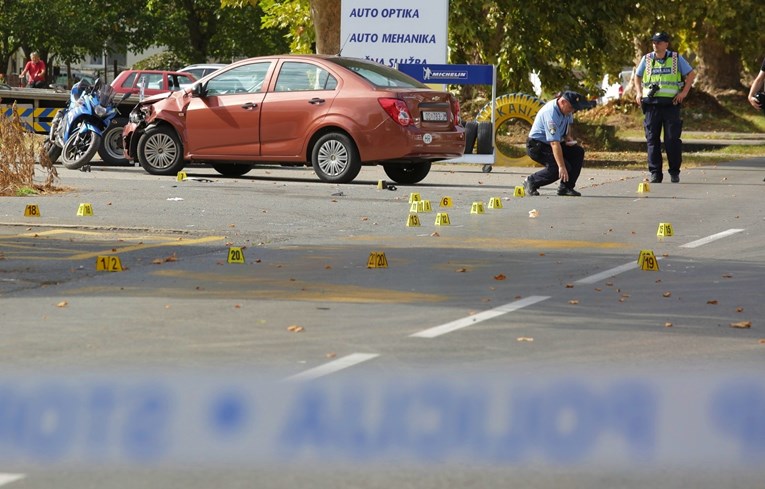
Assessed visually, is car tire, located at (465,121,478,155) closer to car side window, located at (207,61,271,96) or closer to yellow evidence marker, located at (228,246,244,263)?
car side window, located at (207,61,271,96)

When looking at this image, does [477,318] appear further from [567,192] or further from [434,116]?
[434,116]

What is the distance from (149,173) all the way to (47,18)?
39537 mm

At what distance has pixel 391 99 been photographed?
65.5ft

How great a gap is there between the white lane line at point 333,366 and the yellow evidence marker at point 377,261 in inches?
145

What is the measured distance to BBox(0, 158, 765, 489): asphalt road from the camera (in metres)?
5.45

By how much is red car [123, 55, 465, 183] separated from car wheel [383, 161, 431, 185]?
1 centimetres

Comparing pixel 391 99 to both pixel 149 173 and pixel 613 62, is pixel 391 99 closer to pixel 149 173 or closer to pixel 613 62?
pixel 149 173

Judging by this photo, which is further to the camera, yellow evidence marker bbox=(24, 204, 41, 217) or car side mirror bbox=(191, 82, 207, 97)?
car side mirror bbox=(191, 82, 207, 97)

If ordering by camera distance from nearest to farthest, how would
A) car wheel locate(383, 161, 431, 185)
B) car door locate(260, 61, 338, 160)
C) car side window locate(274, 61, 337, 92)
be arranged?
1. car door locate(260, 61, 338, 160)
2. car side window locate(274, 61, 337, 92)
3. car wheel locate(383, 161, 431, 185)

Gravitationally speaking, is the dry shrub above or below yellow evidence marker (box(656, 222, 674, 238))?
above

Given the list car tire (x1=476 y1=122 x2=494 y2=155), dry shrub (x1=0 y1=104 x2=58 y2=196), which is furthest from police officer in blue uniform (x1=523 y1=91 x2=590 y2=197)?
Answer: car tire (x1=476 y1=122 x2=494 y2=155)

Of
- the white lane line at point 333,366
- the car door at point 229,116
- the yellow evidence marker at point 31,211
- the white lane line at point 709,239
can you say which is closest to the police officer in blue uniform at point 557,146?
the car door at point 229,116

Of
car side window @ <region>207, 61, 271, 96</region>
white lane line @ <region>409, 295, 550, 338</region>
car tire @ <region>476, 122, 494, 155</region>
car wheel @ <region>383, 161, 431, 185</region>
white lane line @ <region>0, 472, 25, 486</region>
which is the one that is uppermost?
car side window @ <region>207, 61, 271, 96</region>

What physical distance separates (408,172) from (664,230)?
7973mm
